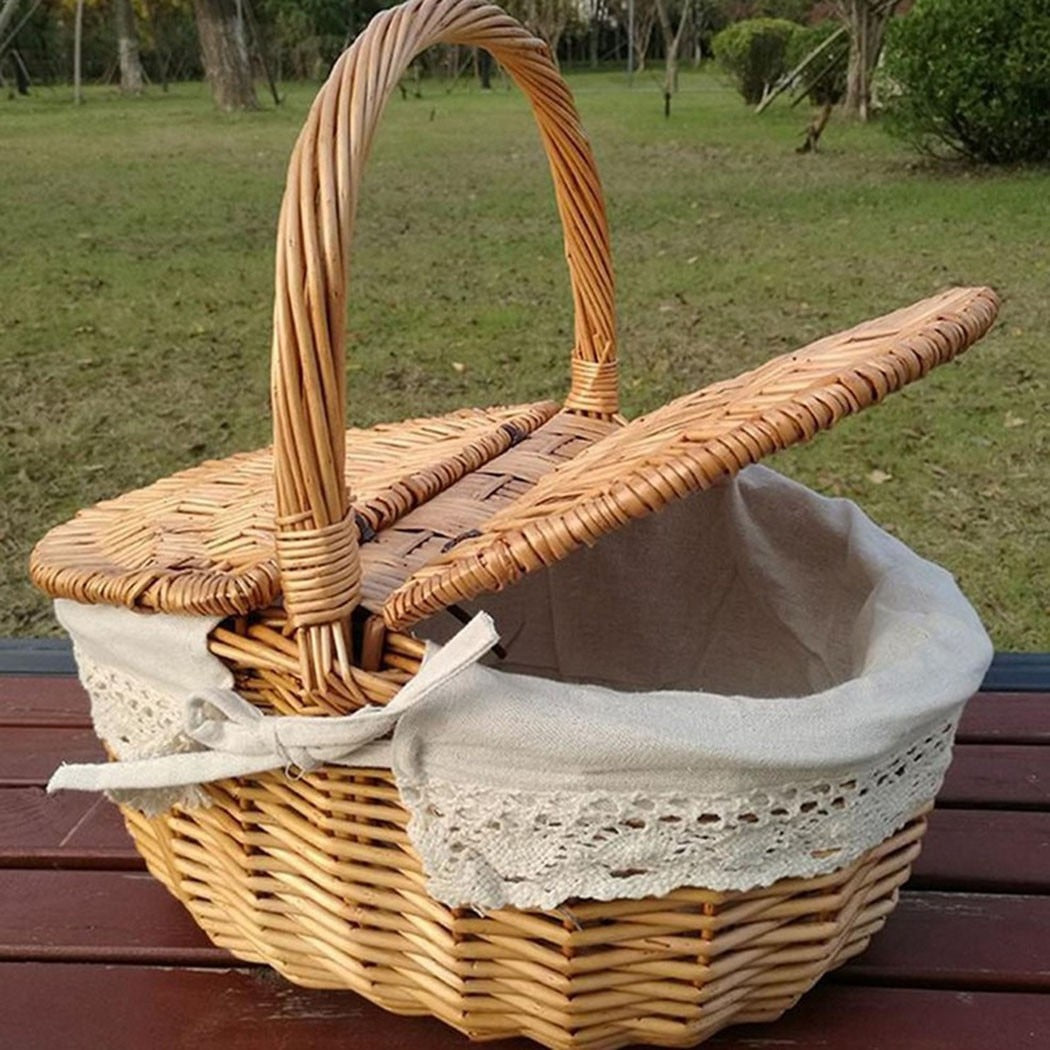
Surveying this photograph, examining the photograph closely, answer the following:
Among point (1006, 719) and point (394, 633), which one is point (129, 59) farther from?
point (394, 633)

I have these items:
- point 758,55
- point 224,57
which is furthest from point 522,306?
point 224,57

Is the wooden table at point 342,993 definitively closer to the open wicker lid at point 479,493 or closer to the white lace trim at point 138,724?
the white lace trim at point 138,724

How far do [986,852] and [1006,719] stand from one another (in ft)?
0.80

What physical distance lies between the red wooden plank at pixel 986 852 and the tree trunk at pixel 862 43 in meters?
7.89

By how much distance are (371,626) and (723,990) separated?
0.30 m

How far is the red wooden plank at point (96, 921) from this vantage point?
2.97 ft

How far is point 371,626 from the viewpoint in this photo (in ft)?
2.36

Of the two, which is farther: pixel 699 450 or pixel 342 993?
pixel 342 993

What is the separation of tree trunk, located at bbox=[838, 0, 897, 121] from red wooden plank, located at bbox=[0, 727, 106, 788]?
7.93 m

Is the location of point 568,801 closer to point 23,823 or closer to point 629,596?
point 629,596

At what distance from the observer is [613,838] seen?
688 mm

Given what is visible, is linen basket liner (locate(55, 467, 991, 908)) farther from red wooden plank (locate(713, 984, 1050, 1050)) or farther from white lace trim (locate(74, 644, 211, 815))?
red wooden plank (locate(713, 984, 1050, 1050))

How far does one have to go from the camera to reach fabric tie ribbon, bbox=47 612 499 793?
26.4 inches

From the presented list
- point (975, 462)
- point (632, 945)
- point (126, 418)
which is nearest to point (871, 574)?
point (632, 945)
